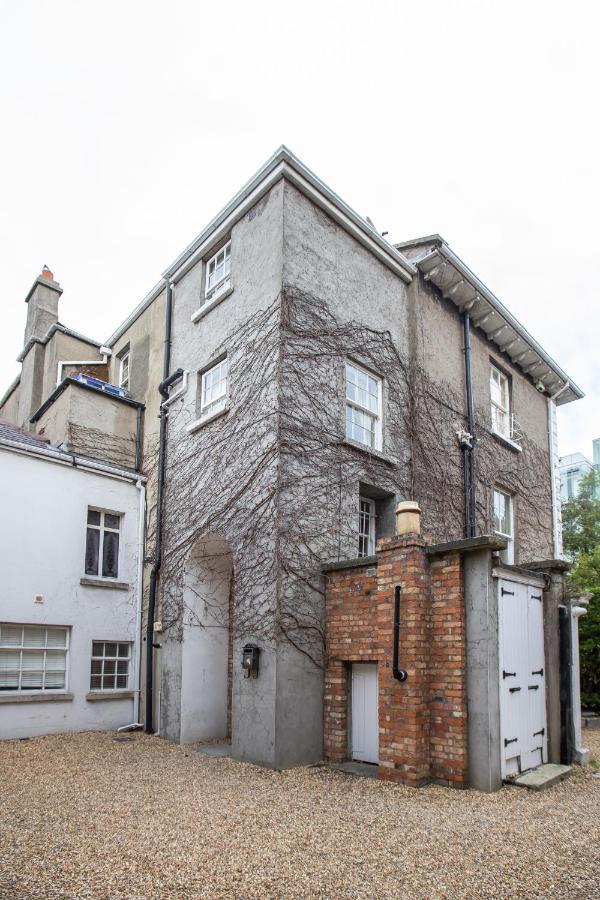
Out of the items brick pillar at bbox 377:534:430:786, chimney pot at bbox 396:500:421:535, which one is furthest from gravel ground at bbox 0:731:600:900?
chimney pot at bbox 396:500:421:535

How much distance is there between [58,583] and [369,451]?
6224mm

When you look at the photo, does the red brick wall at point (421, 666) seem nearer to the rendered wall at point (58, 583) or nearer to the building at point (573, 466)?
the rendered wall at point (58, 583)

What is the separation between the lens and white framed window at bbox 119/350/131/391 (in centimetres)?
1619

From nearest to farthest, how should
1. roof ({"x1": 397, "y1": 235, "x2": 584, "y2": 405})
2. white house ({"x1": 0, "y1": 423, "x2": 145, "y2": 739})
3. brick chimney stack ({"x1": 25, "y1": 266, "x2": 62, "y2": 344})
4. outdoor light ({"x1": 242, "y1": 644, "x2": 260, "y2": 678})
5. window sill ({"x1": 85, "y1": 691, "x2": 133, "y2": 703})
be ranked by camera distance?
1. outdoor light ({"x1": 242, "y1": 644, "x2": 260, "y2": 678})
2. white house ({"x1": 0, "y1": 423, "x2": 145, "y2": 739})
3. window sill ({"x1": 85, "y1": 691, "x2": 133, "y2": 703})
4. roof ({"x1": 397, "y1": 235, "x2": 584, "y2": 405})
5. brick chimney stack ({"x1": 25, "y1": 266, "x2": 62, "y2": 344})

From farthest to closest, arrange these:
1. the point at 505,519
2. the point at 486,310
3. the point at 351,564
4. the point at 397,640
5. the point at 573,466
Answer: the point at 573,466 < the point at 505,519 < the point at 486,310 < the point at 351,564 < the point at 397,640

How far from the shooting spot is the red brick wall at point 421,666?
7895 millimetres

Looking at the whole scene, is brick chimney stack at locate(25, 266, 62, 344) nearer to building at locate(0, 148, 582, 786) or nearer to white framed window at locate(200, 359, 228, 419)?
building at locate(0, 148, 582, 786)

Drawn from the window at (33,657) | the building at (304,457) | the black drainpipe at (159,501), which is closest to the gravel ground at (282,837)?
the building at (304,457)

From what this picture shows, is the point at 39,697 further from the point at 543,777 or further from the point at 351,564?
the point at 543,777

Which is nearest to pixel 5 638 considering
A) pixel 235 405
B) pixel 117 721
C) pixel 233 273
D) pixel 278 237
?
pixel 117 721

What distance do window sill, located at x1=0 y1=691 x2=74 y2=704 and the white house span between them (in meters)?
0.02

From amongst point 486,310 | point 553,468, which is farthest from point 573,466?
point 486,310

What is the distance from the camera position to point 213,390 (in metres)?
12.4

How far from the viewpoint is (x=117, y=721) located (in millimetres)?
12594
